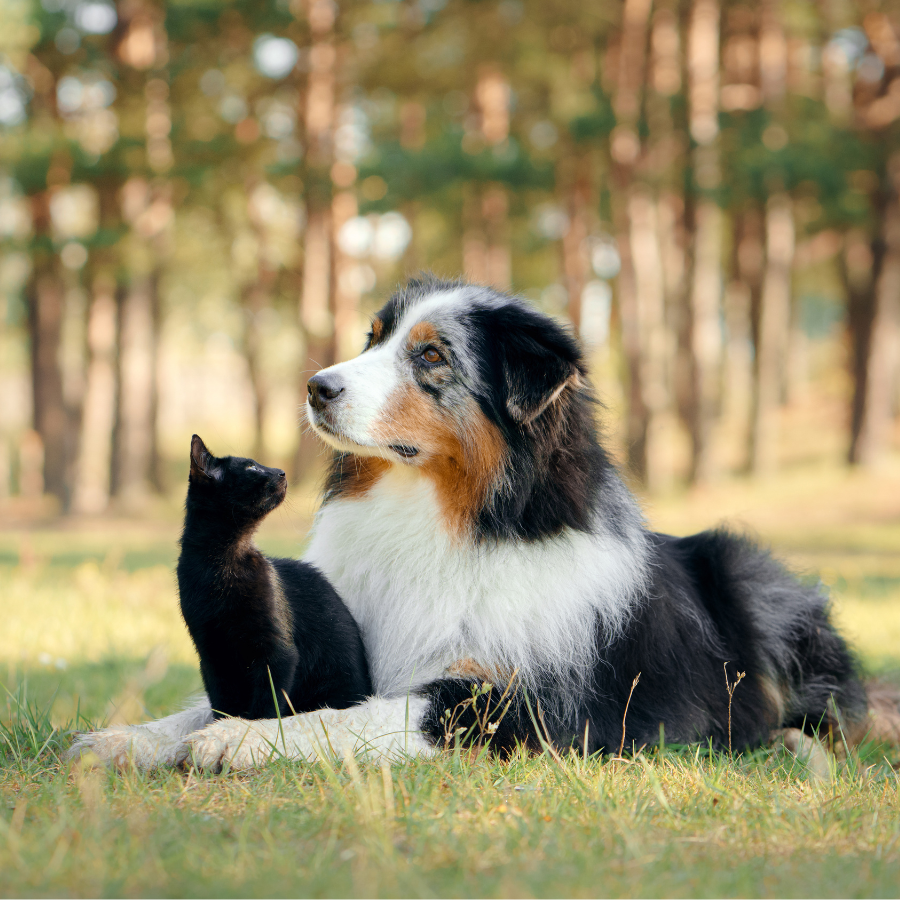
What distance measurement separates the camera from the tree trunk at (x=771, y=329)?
20891 millimetres

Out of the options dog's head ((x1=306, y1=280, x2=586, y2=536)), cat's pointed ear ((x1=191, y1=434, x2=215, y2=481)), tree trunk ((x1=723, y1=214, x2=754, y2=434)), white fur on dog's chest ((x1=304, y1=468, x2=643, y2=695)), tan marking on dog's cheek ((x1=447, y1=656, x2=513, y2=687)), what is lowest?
tan marking on dog's cheek ((x1=447, y1=656, x2=513, y2=687))

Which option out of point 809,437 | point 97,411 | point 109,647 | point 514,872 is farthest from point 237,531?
point 809,437

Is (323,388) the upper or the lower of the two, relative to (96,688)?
upper

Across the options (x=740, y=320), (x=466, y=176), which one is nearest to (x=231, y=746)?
(x=466, y=176)

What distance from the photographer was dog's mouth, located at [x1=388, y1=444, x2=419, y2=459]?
3965 mm

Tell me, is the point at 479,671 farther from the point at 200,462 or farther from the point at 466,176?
the point at 466,176

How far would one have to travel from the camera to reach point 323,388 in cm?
385

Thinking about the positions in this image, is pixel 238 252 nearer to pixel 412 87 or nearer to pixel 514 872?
pixel 412 87

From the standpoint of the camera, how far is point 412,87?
65.6 ft

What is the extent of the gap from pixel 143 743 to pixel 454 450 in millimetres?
1676

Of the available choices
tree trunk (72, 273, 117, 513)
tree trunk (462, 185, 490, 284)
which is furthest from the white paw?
tree trunk (462, 185, 490, 284)

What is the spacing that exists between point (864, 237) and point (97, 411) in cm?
1851

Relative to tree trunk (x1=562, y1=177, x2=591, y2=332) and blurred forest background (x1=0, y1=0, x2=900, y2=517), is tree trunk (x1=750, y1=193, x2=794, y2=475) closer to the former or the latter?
blurred forest background (x1=0, y1=0, x2=900, y2=517)

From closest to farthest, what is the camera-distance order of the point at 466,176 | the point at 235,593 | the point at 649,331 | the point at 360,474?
the point at 235,593 → the point at 360,474 → the point at 466,176 → the point at 649,331
